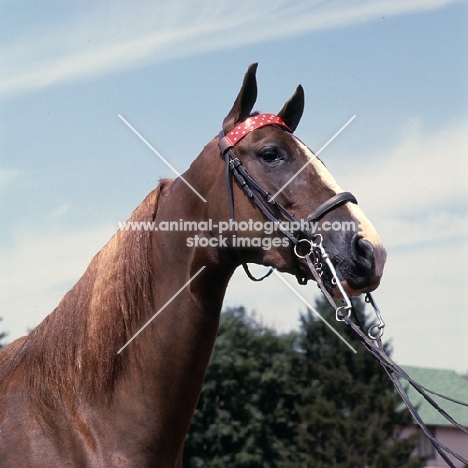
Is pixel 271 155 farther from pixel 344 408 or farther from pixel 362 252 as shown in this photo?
pixel 344 408

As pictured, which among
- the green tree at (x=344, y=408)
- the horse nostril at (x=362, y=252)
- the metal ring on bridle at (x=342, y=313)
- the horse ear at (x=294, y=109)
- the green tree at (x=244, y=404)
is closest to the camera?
the horse nostril at (x=362, y=252)

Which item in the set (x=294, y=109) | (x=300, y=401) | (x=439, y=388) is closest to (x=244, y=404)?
(x=300, y=401)

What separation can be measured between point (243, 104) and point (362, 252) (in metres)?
1.41

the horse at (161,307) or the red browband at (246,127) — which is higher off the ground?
the red browband at (246,127)

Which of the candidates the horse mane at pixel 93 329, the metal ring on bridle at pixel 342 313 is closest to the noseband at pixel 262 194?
the metal ring on bridle at pixel 342 313

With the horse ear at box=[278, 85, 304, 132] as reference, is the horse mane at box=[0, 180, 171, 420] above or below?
below

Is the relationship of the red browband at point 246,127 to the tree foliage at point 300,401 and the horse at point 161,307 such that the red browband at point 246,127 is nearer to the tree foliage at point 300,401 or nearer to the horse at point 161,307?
the horse at point 161,307

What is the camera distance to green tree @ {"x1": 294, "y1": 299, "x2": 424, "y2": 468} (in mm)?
33969

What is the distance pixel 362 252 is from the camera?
441 centimetres

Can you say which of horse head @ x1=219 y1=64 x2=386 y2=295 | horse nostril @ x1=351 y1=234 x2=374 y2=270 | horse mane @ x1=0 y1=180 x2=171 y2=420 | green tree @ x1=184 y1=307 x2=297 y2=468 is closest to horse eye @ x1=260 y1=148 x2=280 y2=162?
horse head @ x1=219 y1=64 x2=386 y2=295

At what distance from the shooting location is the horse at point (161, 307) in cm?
451

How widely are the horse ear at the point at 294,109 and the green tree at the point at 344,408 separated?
28.6 m

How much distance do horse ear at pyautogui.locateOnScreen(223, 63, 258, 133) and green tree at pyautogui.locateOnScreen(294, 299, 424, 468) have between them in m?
29.0

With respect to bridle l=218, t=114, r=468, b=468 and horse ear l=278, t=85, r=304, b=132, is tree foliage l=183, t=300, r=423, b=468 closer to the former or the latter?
horse ear l=278, t=85, r=304, b=132
